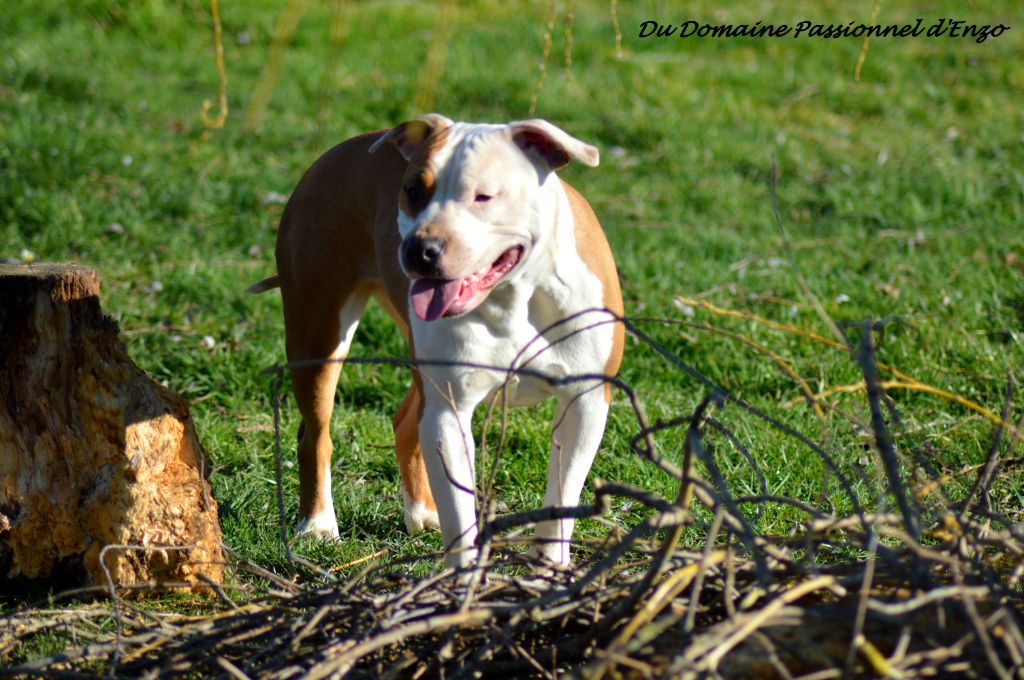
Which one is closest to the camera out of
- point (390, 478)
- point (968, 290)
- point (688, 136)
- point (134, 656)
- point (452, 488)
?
point (134, 656)

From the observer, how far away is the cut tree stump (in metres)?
3.08

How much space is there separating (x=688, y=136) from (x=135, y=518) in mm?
5602

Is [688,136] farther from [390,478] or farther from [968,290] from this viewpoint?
[390,478]

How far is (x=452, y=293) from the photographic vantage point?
2846 mm

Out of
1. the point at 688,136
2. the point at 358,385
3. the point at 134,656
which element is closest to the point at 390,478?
the point at 358,385

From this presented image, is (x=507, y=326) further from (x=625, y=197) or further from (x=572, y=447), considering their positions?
(x=625, y=197)

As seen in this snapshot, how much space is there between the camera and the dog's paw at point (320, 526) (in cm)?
372

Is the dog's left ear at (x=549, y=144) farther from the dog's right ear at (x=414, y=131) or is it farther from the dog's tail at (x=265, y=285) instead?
the dog's tail at (x=265, y=285)

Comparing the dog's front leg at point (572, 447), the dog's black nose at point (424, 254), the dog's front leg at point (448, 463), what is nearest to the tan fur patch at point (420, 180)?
the dog's black nose at point (424, 254)

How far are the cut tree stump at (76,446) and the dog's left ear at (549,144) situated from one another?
1251mm

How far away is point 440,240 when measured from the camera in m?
2.77

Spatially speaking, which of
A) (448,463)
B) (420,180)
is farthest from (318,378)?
(420,180)

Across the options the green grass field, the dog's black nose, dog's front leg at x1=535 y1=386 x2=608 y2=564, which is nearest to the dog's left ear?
the green grass field

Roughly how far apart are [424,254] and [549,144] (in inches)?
20.2
